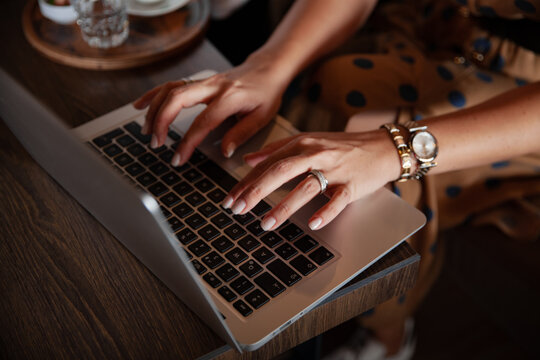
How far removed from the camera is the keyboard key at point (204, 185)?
677 millimetres

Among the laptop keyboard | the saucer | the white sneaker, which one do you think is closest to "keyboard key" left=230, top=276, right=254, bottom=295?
the laptop keyboard

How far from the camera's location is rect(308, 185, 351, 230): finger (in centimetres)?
60

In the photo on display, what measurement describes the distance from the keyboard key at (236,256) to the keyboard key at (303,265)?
0.05m

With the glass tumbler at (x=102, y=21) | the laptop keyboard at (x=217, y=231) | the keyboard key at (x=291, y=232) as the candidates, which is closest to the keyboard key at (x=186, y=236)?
the laptop keyboard at (x=217, y=231)

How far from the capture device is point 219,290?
1.82ft

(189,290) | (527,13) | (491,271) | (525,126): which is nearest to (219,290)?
(189,290)

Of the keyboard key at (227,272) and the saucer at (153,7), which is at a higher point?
the saucer at (153,7)

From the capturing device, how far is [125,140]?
0.75m

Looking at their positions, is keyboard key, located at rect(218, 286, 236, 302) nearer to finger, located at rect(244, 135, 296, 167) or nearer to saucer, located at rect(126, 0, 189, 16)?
finger, located at rect(244, 135, 296, 167)

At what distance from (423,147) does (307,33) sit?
30 cm

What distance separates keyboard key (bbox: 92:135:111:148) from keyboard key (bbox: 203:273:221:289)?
0.93 ft

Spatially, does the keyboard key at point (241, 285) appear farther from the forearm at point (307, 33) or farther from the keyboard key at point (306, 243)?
the forearm at point (307, 33)

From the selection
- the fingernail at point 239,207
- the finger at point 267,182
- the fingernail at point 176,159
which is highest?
the finger at point 267,182

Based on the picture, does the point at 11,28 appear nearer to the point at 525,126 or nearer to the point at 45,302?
the point at 45,302
